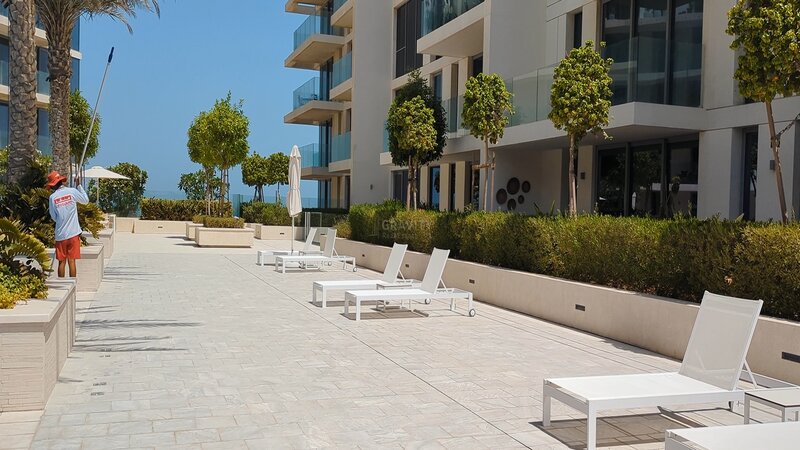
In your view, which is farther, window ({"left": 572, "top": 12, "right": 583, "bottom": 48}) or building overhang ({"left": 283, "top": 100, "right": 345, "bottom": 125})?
building overhang ({"left": 283, "top": 100, "right": 345, "bottom": 125})

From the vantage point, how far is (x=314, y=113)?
37.1 metres

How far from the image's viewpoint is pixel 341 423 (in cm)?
555

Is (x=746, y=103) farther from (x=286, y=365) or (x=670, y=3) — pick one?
(x=286, y=365)

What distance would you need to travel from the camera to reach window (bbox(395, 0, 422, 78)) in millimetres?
27516

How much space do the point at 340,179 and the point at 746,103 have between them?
25.4m

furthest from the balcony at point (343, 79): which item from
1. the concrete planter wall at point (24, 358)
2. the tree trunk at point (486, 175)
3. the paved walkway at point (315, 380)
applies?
the concrete planter wall at point (24, 358)

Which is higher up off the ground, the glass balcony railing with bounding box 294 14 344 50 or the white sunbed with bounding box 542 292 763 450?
the glass balcony railing with bounding box 294 14 344 50

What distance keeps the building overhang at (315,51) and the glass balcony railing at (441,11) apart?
13.7 m

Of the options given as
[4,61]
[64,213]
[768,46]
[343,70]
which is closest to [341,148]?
[343,70]

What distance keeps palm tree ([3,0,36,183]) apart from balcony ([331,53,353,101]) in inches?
698

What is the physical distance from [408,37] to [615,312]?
21.0m

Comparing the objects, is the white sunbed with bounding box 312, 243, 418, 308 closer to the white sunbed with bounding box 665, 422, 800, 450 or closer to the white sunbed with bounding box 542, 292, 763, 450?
the white sunbed with bounding box 542, 292, 763, 450

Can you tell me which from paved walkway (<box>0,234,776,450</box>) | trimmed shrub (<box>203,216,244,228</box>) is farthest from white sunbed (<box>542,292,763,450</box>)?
trimmed shrub (<box>203,216,244,228</box>)

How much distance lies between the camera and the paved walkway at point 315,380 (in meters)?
5.26
